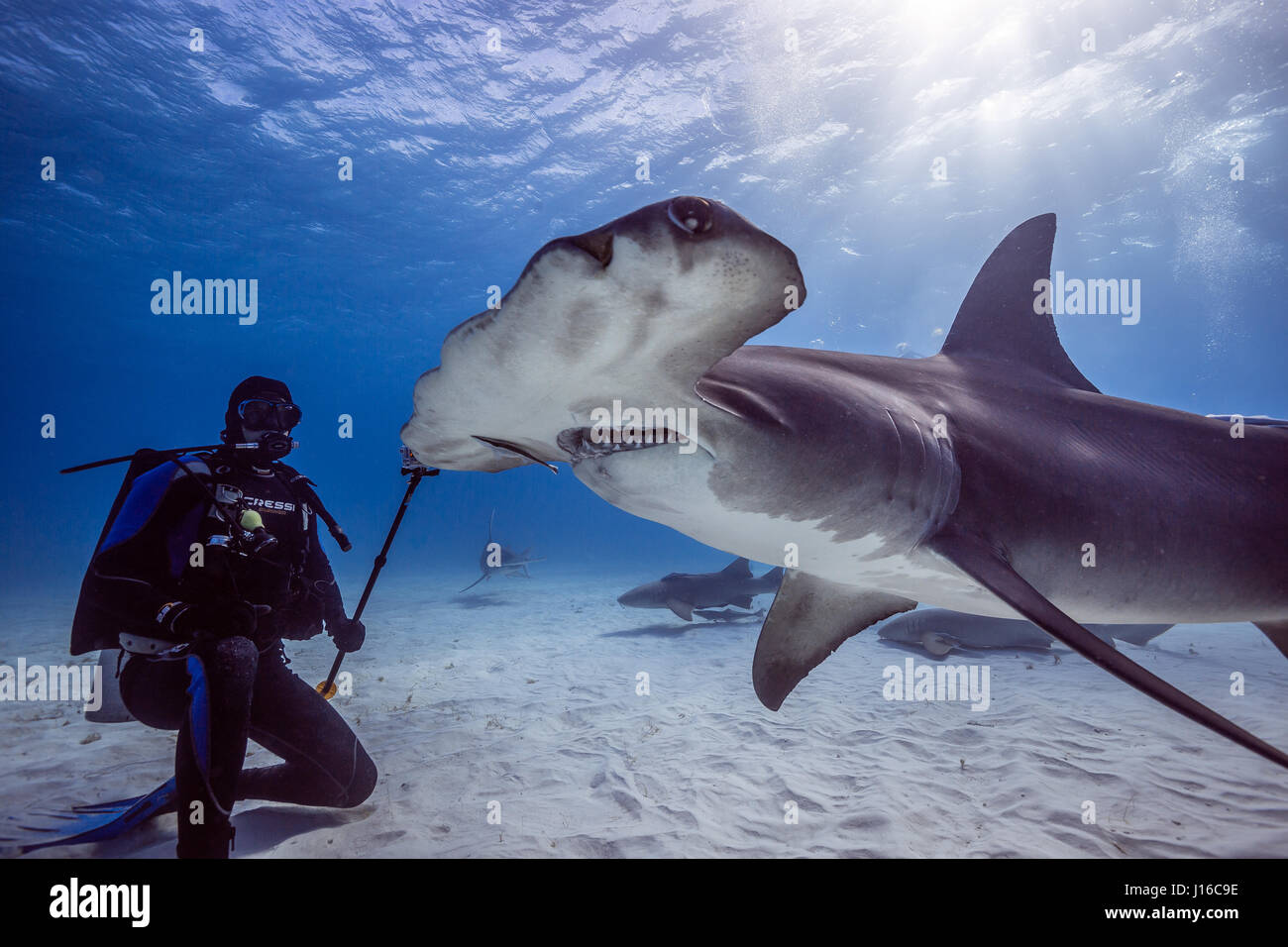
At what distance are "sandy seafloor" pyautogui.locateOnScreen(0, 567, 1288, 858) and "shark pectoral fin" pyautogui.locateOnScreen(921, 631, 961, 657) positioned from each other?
0.36m

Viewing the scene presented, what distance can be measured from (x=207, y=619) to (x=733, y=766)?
4.19 metres

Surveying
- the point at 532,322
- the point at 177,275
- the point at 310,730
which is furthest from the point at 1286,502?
the point at 177,275

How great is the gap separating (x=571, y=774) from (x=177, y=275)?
1862 inches

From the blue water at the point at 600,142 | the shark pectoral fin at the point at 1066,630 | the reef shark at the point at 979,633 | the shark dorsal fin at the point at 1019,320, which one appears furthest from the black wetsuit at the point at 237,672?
the blue water at the point at 600,142

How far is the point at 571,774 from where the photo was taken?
200 inches

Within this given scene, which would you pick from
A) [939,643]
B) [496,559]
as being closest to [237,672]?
[939,643]

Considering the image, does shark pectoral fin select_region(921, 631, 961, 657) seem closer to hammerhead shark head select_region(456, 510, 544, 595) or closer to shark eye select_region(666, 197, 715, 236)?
shark eye select_region(666, 197, 715, 236)

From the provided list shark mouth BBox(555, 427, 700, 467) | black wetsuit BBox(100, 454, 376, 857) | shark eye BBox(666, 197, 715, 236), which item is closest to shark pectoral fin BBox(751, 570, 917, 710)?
shark mouth BBox(555, 427, 700, 467)

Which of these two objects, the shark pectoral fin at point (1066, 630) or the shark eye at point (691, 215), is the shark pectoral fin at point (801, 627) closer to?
the shark pectoral fin at point (1066, 630)

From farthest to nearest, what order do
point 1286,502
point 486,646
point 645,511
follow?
point 486,646 < point 1286,502 < point 645,511

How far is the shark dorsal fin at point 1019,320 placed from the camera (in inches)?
153

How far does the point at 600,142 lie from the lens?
83.9 ft

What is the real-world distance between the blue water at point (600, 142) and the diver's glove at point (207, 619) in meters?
18.4
